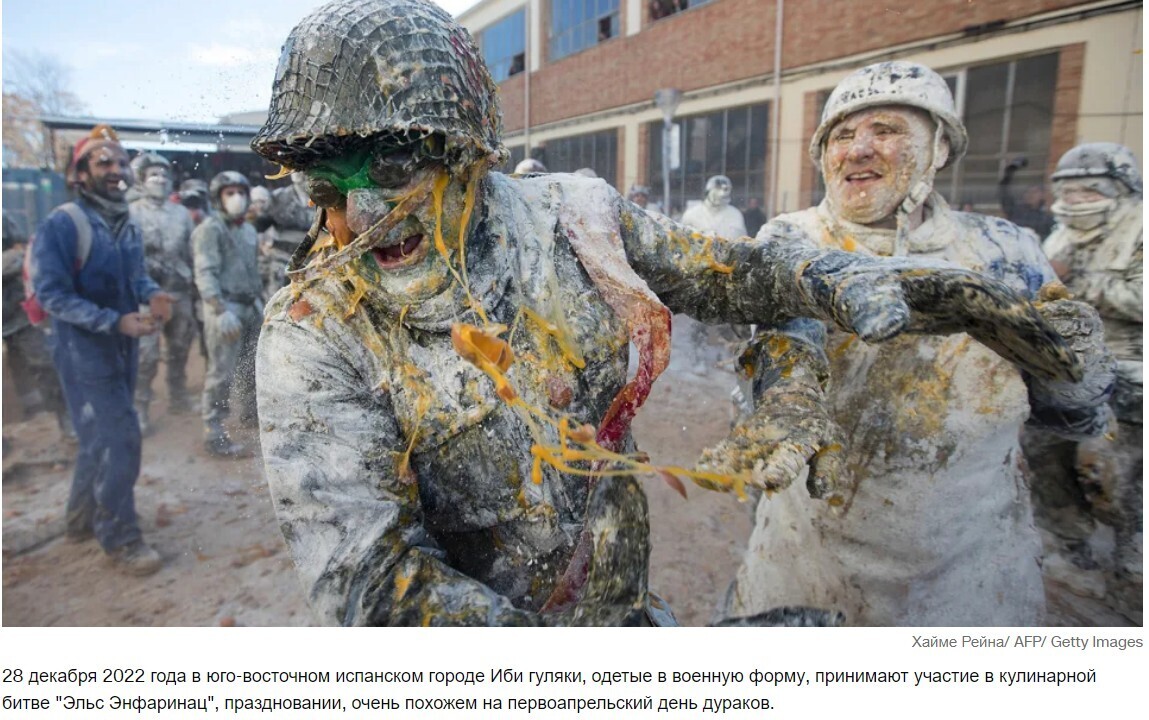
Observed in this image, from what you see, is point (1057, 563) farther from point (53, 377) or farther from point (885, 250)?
point (53, 377)

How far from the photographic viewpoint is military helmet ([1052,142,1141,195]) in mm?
3146

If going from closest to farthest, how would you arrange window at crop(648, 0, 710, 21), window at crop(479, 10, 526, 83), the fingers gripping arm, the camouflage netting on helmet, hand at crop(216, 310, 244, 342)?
the camouflage netting on helmet
the fingers gripping arm
window at crop(479, 10, 526, 83)
hand at crop(216, 310, 244, 342)
window at crop(648, 0, 710, 21)

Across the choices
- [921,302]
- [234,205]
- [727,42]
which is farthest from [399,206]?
[727,42]

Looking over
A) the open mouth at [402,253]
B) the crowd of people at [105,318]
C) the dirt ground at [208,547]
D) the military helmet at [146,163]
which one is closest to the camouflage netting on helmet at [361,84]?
the open mouth at [402,253]

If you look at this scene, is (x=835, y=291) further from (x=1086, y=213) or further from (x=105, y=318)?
(x=105, y=318)

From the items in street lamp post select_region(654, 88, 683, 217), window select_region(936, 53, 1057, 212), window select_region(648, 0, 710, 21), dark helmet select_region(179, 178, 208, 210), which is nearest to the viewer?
dark helmet select_region(179, 178, 208, 210)

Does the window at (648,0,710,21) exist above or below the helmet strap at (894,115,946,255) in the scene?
above

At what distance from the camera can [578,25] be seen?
→ 201 inches

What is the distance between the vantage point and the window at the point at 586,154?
5.06m

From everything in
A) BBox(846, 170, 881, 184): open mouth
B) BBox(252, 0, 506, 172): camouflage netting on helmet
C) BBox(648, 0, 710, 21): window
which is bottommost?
BBox(846, 170, 881, 184): open mouth

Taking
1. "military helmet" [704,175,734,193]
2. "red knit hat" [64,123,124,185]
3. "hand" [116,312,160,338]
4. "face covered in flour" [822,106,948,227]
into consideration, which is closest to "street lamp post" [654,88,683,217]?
"military helmet" [704,175,734,193]

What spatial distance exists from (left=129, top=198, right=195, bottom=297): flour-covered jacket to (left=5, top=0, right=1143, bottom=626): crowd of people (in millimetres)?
4341

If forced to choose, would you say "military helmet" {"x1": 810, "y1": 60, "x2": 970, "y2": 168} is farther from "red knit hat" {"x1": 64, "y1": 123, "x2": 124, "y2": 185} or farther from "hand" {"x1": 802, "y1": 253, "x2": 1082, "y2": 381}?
"red knit hat" {"x1": 64, "y1": 123, "x2": 124, "y2": 185}
